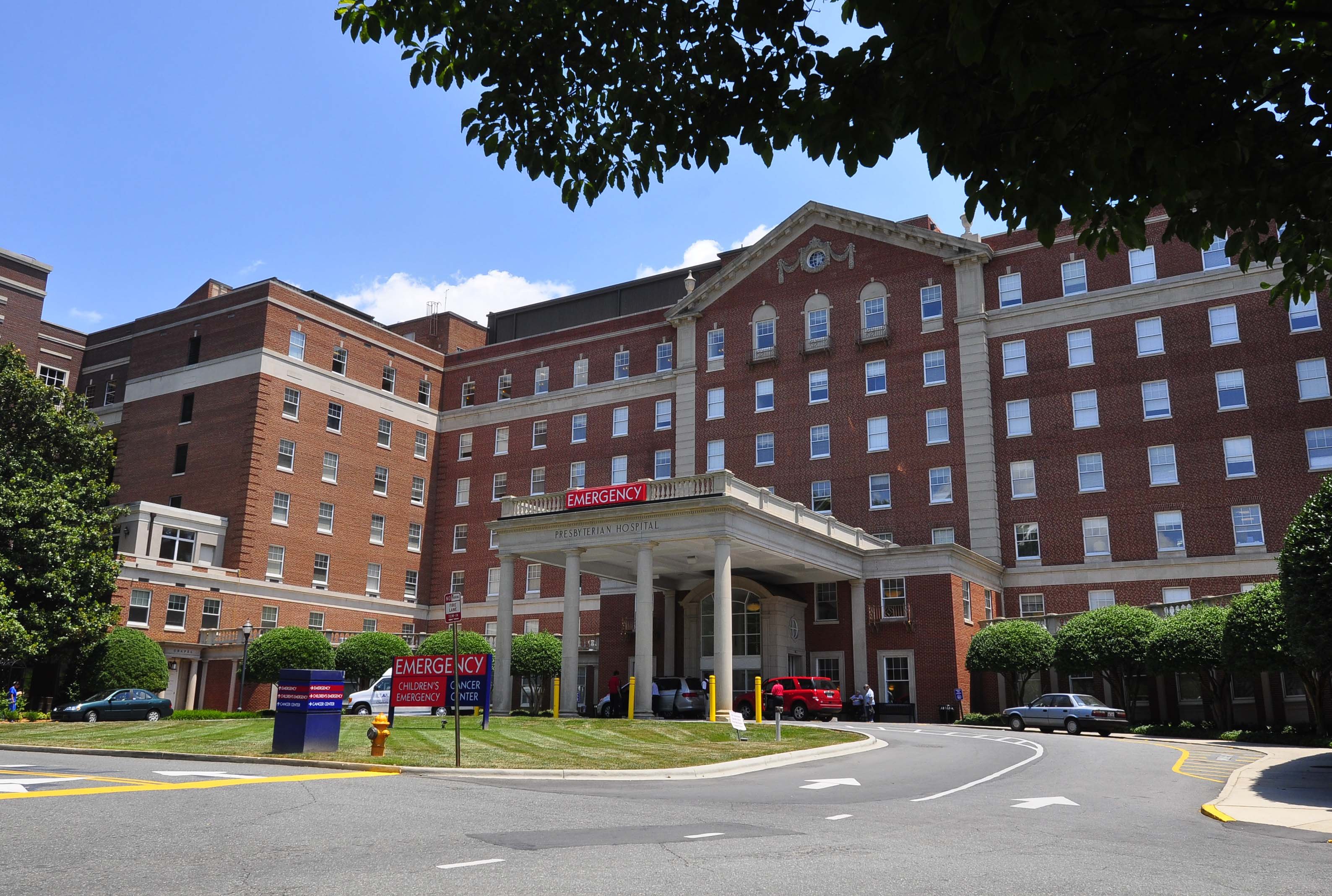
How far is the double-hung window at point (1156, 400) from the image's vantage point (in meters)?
49.5

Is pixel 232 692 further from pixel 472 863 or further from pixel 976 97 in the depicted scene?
pixel 976 97

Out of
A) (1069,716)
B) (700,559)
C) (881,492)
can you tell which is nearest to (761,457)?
(881,492)

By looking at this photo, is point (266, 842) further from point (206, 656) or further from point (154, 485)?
point (154, 485)

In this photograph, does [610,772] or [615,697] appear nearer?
[610,772]

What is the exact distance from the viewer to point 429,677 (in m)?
30.0

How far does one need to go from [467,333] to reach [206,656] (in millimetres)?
32258

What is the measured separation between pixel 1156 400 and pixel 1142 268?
6456 mm

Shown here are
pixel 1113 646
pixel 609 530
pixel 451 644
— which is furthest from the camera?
pixel 451 644

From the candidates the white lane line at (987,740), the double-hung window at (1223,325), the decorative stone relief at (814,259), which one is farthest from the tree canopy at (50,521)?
the double-hung window at (1223,325)

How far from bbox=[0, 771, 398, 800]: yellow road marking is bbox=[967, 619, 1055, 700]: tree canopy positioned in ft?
98.2

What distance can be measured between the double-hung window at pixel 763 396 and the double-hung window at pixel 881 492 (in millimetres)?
7224

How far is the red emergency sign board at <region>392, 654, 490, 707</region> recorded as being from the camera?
29906mm

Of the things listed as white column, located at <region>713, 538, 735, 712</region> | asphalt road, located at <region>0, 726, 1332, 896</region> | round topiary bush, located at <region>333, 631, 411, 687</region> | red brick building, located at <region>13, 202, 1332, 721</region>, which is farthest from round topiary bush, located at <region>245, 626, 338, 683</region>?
asphalt road, located at <region>0, 726, 1332, 896</region>

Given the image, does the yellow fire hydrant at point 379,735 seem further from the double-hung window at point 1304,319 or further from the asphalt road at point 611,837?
the double-hung window at point 1304,319
